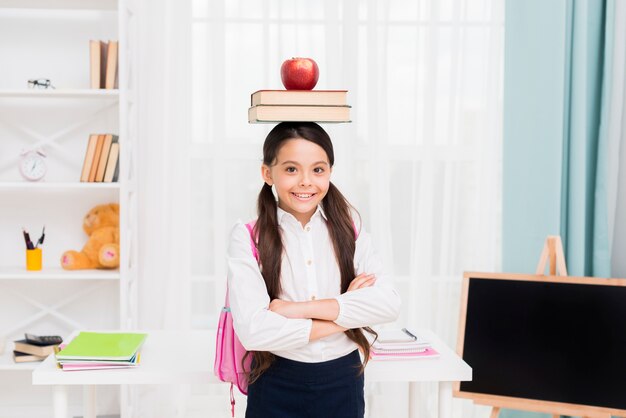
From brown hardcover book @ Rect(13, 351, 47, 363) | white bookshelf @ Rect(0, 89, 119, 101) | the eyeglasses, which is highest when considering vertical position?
the eyeglasses

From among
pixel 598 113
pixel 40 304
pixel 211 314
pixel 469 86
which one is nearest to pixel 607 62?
pixel 598 113

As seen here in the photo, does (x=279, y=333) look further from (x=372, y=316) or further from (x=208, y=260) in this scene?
(x=208, y=260)

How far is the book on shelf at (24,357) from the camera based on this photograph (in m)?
2.71

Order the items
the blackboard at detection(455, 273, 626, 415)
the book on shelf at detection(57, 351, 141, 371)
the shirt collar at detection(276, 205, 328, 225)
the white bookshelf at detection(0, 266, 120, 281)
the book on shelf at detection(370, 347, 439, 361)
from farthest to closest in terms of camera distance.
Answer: the white bookshelf at detection(0, 266, 120, 281), the blackboard at detection(455, 273, 626, 415), the book on shelf at detection(370, 347, 439, 361), the book on shelf at detection(57, 351, 141, 371), the shirt collar at detection(276, 205, 328, 225)

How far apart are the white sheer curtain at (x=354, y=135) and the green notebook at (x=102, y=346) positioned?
0.89 metres

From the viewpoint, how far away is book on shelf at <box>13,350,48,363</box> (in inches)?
107

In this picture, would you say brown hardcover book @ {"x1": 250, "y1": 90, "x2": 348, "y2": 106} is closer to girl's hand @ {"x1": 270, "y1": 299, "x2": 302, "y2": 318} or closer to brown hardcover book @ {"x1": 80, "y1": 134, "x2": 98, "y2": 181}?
girl's hand @ {"x1": 270, "y1": 299, "x2": 302, "y2": 318}

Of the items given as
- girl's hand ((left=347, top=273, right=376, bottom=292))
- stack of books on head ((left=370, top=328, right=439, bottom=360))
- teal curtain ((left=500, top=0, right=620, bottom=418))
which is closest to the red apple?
girl's hand ((left=347, top=273, right=376, bottom=292))

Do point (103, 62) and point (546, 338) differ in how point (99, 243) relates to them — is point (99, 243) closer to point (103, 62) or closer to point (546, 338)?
point (103, 62)

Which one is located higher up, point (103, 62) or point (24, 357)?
point (103, 62)

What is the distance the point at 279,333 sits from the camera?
1.50 metres

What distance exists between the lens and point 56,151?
2938 mm

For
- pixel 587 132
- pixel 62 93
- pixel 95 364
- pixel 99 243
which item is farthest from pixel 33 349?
pixel 587 132

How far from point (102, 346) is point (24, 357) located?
1.02m
